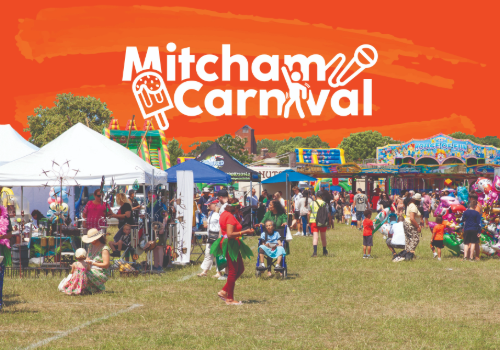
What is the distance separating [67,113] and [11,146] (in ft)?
142

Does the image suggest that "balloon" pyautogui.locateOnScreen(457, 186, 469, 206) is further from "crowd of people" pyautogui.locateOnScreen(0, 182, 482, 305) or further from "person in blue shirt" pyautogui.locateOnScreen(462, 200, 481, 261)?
"person in blue shirt" pyautogui.locateOnScreen(462, 200, 481, 261)

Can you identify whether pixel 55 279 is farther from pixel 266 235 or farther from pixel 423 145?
pixel 423 145

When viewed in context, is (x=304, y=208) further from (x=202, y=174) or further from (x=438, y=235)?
(x=438, y=235)

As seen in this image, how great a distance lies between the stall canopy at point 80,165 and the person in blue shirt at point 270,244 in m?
2.86

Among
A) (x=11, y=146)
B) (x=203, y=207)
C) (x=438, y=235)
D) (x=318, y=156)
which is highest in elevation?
(x=318, y=156)

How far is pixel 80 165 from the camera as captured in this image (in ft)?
44.3

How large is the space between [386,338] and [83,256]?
5.53 metres

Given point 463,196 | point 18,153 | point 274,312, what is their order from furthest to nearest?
point 18,153 < point 463,196 < point 274,312

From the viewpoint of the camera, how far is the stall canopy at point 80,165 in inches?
522

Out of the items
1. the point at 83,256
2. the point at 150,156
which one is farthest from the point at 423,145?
the point at 83,256

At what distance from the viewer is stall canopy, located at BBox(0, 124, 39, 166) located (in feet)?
68.1

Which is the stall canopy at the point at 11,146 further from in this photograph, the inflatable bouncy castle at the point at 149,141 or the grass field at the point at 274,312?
the grass field at the point at 274,312

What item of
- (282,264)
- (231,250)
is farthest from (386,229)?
(231,250)

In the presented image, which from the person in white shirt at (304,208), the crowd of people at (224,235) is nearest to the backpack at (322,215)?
the crowd of people at (224,235)
